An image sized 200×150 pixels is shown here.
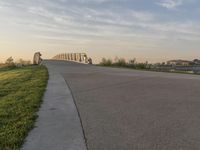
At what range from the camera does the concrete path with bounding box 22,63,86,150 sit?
5801mm

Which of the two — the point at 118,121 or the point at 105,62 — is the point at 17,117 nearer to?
the point at 118,121

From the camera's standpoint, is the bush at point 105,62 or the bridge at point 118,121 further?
the bush at point 105,62

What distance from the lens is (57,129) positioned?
22.3 feet

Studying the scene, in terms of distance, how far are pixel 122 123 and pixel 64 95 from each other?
408 cm

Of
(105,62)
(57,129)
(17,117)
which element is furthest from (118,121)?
(105,62)

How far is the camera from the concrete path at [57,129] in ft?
19.0

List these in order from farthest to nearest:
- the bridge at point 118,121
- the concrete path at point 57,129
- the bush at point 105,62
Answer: the bush at point 105,62 < the bridge at point 118,121 < the concrete path at point 57,129

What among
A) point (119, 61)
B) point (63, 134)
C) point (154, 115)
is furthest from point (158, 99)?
point (119, 61)

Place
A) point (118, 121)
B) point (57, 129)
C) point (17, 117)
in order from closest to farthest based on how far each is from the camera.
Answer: point (57, 129) → point (118, 121) → point (17, 117)

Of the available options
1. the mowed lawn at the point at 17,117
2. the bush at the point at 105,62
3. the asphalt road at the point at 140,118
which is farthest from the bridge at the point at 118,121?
the bush at the point at 105,62

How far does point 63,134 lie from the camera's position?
6453 millimetres

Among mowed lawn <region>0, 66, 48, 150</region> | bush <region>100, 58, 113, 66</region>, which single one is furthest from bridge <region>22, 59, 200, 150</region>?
bush <region>100, 58, 113, 66</region>

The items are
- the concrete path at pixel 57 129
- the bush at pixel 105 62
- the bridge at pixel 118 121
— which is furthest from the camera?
the bush at pixel 105 62

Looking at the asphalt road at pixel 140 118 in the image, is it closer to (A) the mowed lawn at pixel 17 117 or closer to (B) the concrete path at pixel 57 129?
(B) the concrete path at pixel 57 129
